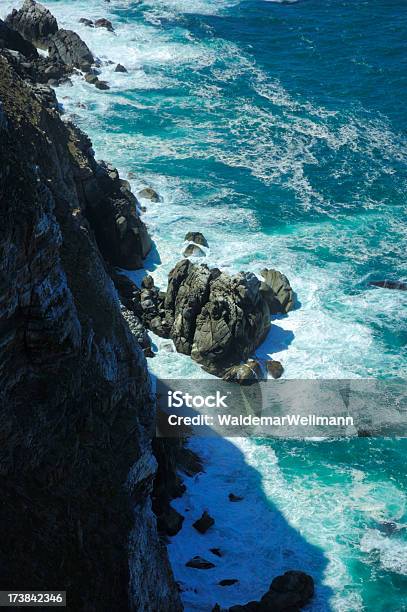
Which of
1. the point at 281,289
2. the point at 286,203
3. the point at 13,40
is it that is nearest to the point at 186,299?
the point at 281,289

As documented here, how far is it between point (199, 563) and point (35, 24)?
222 feet

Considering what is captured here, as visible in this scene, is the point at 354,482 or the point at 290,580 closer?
the point at 290,580

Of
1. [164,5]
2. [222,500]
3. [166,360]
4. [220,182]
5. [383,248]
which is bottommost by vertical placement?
[222,500]

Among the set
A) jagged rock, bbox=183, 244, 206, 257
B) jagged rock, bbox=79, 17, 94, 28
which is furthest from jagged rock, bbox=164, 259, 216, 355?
jagged rock, bbox=79, 17, 94, 28

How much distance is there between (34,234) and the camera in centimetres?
2420

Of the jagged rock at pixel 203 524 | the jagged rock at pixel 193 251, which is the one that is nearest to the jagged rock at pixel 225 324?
the jagged rock at pixel 193 251

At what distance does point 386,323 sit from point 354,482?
14358 millimetres

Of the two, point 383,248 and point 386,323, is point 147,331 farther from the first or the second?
point 383,248

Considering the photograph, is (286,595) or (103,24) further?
(103,24)

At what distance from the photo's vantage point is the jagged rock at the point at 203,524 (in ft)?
130

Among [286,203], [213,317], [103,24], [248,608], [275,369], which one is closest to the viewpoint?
[248,608]

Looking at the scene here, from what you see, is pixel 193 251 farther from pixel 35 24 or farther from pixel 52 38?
pixel 35 24

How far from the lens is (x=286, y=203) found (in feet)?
222

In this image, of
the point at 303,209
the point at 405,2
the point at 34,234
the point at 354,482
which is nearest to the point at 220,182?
the point at 303,209
